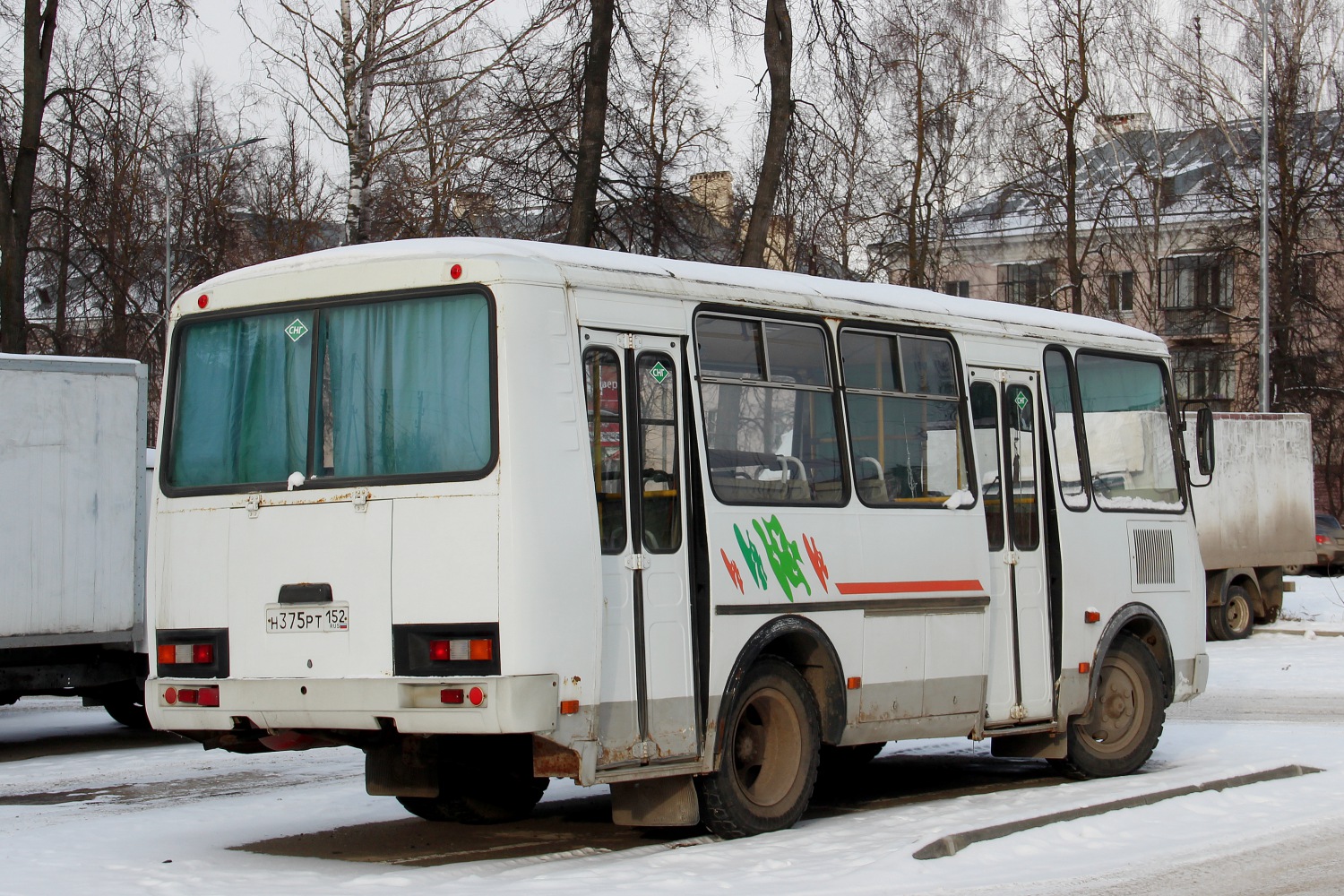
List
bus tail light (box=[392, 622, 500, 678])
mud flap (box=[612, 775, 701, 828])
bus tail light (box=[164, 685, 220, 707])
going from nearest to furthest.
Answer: bus tail light (box=[392, 622, 500, 678])
bus tail light (box=[164, 685, 220, 707])
mud flap (box=[612, 775, 701, 828])

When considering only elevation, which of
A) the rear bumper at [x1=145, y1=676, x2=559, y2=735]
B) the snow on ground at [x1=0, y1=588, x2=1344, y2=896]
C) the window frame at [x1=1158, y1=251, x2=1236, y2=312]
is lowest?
the snow on ground at [x1=0, y1=588, x2=1344, y2=896]

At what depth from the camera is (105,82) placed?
25328 millimetres

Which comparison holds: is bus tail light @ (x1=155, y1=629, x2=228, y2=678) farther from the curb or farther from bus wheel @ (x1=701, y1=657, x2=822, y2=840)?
the curb

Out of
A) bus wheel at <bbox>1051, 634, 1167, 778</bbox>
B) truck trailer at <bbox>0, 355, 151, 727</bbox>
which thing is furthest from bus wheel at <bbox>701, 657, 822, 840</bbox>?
truck trailer at <bbox>0, 355, 151, 727</bbox>

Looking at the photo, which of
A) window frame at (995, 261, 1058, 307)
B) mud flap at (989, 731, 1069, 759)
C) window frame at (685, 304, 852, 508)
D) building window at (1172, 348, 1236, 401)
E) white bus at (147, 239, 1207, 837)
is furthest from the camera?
building window at (1172, 348, 1236, 401)

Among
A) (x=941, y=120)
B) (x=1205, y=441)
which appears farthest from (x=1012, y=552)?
(x=941, y=120)

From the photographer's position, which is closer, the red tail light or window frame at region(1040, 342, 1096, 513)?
the red tail light

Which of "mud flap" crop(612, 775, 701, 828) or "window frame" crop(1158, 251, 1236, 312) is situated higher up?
"window frame" crop(1158, 251, 1236, 312)

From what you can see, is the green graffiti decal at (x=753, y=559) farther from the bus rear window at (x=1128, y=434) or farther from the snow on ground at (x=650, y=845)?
the bus rear window at (x=1128, y=434)

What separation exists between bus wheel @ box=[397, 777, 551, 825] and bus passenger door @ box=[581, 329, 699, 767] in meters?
1.74

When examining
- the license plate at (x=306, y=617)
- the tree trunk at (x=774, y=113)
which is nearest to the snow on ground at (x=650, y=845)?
the license plate at (x=306, y=617)

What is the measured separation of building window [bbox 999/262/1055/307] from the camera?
5447cm

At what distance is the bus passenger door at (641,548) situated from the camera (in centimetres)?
831

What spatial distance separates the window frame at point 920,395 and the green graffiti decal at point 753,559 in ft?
3.38
